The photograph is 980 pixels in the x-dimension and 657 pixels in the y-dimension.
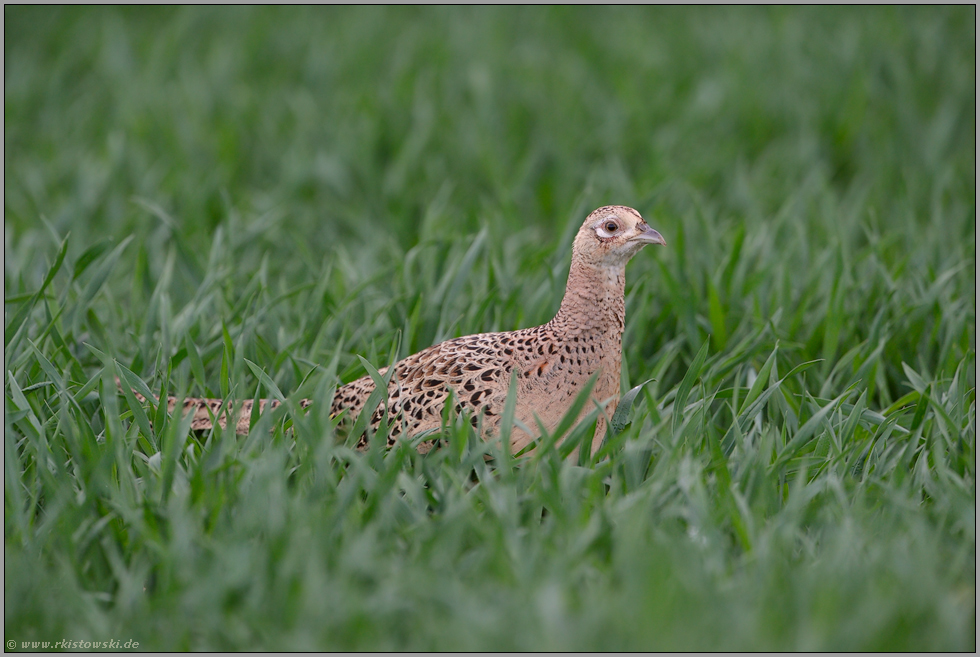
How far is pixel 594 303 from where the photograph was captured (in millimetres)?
3432

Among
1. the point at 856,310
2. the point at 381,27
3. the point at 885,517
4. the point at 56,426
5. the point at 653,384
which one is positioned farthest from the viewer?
the point at 381,27

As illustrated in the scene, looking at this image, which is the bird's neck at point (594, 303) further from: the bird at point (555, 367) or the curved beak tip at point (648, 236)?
the curved beak tip at point (648, 236)

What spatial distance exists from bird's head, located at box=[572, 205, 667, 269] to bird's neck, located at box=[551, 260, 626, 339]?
0.06 metres

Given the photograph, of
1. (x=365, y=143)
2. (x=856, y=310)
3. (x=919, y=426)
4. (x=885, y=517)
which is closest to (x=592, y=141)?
(x=365, y=143)

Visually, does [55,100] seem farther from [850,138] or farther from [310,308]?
[850,138]

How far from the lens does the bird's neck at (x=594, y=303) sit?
3428mm

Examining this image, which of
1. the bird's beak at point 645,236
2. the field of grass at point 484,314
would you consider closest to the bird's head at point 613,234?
the bird's beak at point 645,236

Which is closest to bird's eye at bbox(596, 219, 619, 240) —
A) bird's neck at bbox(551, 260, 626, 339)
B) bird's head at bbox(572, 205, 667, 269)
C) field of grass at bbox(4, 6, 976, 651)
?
bird's head at bbox(572, 205, 667, 269)

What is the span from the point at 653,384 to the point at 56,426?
7.95ft

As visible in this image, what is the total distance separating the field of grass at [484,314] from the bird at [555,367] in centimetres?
19

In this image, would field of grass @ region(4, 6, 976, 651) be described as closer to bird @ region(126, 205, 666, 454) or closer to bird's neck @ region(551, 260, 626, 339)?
bird @ region(126, 205, 666, 454)

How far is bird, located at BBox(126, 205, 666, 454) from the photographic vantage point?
3359mm

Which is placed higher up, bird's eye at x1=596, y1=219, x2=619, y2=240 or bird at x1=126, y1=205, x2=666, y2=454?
bird's eye at x1=596, y1=219, x2=619, y2=240

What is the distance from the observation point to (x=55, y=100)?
7.53 m
